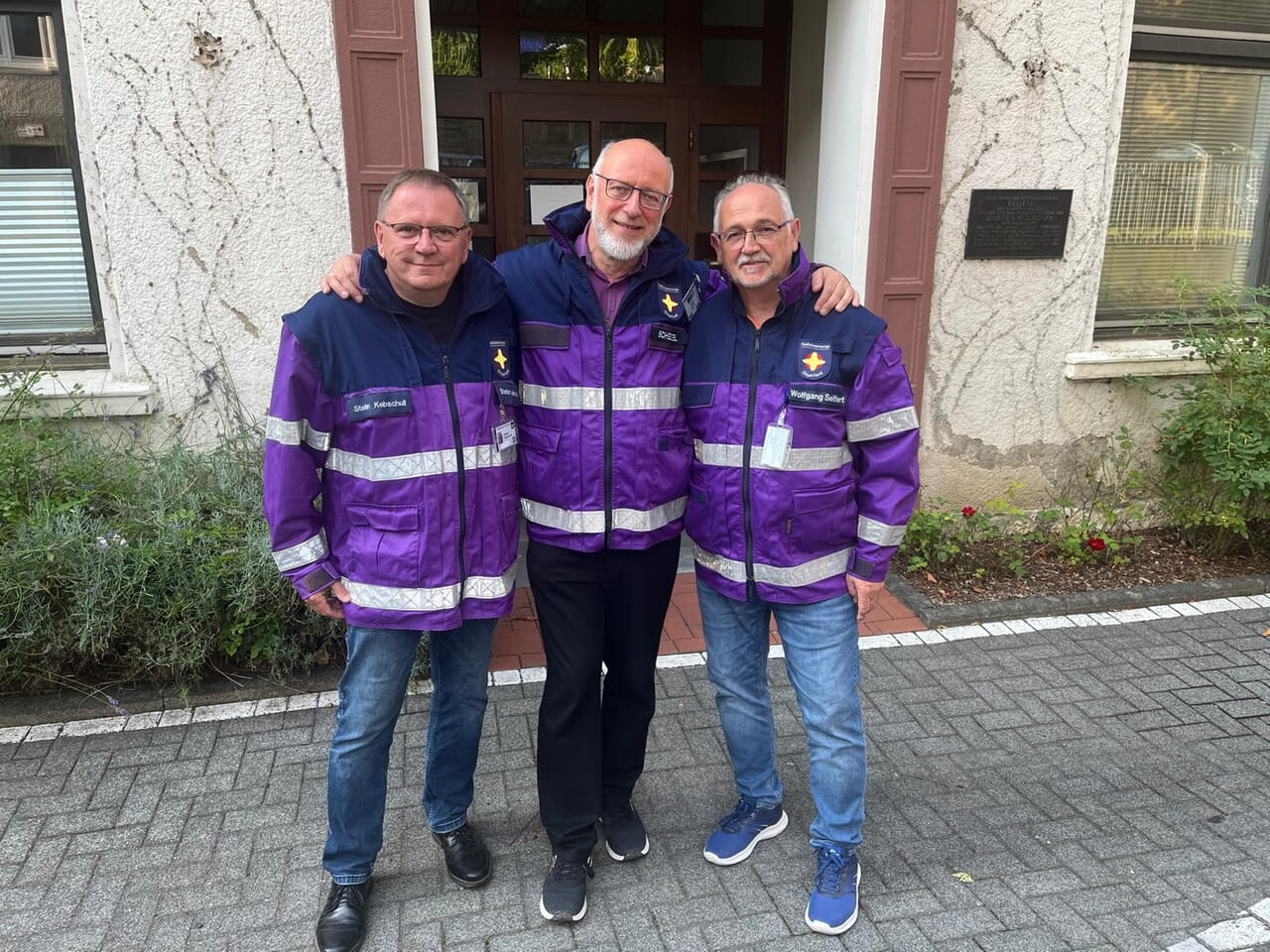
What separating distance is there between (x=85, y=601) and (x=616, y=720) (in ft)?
7.10

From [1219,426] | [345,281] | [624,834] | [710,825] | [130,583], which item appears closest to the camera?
[345,281]

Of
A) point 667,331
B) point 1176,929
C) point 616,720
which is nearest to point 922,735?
point 1176,929

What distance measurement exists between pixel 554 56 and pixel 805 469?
4.08 metres

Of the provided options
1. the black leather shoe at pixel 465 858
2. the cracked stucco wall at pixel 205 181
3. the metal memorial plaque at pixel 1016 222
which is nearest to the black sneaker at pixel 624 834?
the black leather shoe at pixel 465 858

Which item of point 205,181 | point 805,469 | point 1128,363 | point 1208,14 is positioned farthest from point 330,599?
point 1208,14

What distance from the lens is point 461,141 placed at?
550cm

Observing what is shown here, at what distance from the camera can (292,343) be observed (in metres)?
2.20

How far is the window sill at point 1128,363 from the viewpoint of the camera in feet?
17.6

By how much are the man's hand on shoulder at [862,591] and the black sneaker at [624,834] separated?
38.6 inches

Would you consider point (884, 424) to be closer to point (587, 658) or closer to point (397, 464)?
point (587, 658)

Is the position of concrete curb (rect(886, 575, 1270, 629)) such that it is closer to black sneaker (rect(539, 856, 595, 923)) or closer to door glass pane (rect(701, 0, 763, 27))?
black sneaker (rect(539, 856, 595, 923))

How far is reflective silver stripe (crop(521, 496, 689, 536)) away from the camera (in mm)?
2438

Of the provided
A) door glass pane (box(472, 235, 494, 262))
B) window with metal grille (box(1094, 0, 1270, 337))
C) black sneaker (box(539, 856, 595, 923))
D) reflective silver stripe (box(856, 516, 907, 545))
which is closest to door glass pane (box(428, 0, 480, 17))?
door glass pane (box(472, 235, 494, 262))

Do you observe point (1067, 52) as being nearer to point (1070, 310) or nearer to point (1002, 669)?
point (1070, 310)
